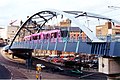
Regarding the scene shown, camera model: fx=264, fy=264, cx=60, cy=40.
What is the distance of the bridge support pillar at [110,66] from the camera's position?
3916 cm

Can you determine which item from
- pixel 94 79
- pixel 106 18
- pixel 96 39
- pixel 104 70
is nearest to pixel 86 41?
pixel 96 39

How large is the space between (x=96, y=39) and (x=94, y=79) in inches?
1086

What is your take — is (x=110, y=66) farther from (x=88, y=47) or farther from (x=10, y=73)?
(x=10, y=73)

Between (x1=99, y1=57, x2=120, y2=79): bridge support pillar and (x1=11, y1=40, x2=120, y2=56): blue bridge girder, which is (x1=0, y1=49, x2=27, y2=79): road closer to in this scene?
(x1=11, y1=40, x2=120, y2=56): blue bridge girder

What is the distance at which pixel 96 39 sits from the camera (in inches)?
1577

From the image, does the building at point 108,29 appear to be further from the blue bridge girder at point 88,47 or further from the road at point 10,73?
the blue bridge girder at point 88,47

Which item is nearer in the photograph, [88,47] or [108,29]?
[88,47]

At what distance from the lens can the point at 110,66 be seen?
39375 millimetres

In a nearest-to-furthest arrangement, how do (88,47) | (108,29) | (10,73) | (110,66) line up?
(110,66)
(88,47)
(10,73)
(108,29)

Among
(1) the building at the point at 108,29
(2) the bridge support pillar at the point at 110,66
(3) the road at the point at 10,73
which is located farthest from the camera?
(1) the building at the point at 108,29

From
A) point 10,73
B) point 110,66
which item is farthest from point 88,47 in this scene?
point 10,73

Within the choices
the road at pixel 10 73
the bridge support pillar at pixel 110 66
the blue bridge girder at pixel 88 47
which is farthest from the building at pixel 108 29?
the bridge support pillar at pixel 110 66

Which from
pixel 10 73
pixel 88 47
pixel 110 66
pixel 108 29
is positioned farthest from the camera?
pixel 108 29

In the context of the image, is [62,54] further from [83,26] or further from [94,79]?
[83,26]
